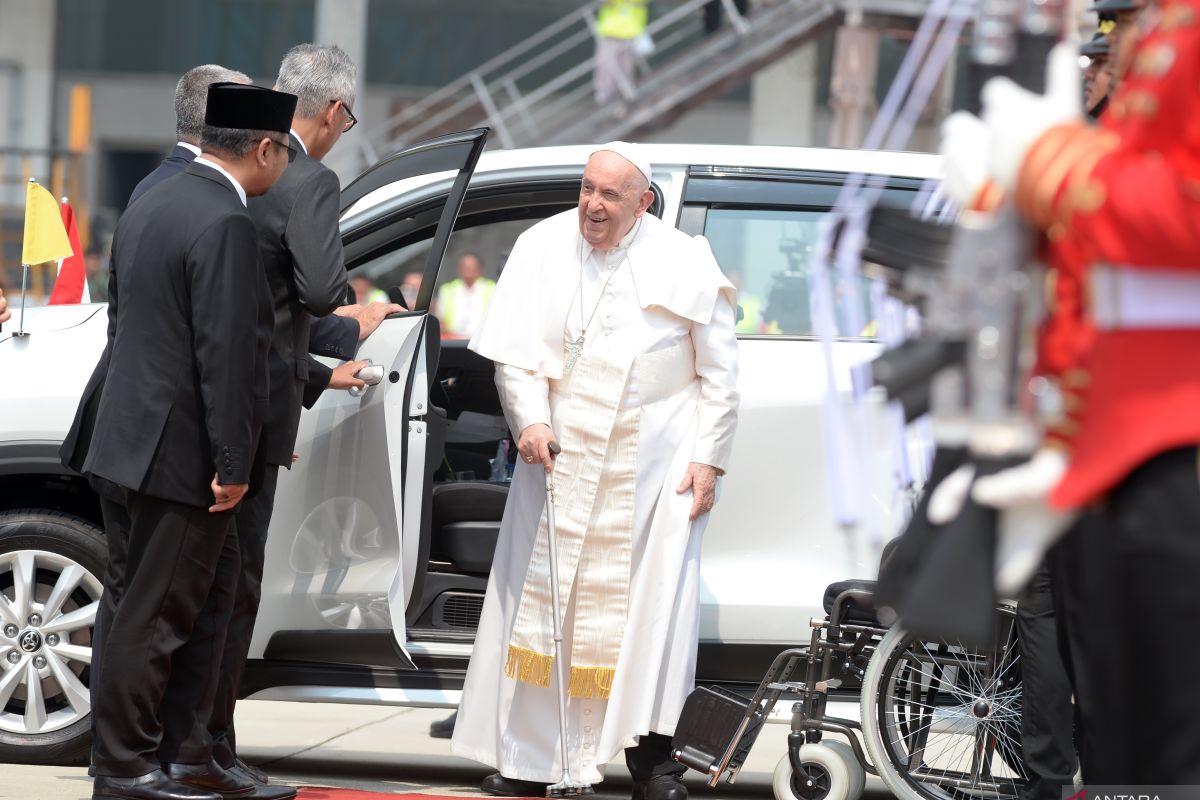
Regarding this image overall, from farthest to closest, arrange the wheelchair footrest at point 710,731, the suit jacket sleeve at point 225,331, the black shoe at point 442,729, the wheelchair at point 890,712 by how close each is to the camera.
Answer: the black shoe at point 442,729, the wheelchair at point 890,712, the wheelchair footrest at point 710,731, the suit jacket sleeve at point 225,331

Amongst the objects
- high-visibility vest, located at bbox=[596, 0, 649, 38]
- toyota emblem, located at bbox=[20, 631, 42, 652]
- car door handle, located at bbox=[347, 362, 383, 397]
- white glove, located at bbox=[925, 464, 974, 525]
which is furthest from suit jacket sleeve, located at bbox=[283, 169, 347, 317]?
high-visibility vest, located at bbox=[596, 0, 649, 38]

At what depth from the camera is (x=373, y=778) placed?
229 inches

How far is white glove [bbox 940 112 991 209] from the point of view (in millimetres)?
2395

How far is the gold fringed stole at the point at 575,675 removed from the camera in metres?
5.15

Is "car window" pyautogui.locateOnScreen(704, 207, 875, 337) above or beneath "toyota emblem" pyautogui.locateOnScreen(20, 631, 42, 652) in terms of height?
above

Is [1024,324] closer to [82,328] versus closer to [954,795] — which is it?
[954,795]

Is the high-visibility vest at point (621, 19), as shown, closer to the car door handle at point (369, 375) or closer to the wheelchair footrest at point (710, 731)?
the car door handle at point (369, 375)

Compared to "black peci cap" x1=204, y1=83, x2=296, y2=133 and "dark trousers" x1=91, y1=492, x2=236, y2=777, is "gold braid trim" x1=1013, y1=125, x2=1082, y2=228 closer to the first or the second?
"black peci cap" x1=204, y1=83, x2=296, y2=133

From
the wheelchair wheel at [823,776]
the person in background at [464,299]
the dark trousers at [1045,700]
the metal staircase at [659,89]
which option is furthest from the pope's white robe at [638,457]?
the metal staircase at [659,89]

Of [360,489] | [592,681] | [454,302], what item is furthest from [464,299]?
[592,681]

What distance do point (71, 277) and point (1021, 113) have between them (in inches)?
172

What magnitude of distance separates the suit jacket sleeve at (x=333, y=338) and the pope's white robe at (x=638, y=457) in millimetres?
402

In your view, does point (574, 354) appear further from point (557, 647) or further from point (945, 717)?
point (945, 717)

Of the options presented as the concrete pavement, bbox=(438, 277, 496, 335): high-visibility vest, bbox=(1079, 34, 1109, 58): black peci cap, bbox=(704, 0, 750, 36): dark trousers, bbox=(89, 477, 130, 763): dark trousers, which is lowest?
the concrete pavement
